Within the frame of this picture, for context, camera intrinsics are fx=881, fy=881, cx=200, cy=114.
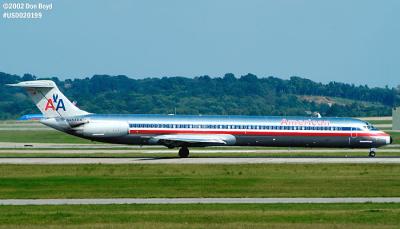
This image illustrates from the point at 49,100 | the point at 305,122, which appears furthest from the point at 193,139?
the point at 49,100

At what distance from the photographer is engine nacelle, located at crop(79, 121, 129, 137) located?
63.3 metres

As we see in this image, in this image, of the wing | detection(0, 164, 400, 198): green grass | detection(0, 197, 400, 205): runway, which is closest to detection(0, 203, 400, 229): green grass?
detection(0, 197, 400, 205): runway

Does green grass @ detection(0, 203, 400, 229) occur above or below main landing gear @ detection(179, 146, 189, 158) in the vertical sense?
below

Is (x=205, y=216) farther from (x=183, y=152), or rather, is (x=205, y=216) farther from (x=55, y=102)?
(x=55, y=102)

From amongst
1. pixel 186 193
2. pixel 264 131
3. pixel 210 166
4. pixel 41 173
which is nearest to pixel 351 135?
pixel 264 131

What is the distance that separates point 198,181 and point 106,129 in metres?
22.0

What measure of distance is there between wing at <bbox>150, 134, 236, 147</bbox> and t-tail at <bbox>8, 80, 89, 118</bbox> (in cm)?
663

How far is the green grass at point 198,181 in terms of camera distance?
122 ft

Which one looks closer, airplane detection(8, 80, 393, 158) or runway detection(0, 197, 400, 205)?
runway detection(0, 197, 400, 205)

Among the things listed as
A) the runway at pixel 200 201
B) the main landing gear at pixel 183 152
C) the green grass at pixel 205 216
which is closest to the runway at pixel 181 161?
the main landing gear at pixel 183 152

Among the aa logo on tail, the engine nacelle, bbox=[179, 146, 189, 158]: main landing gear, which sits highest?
the aa logo on tail

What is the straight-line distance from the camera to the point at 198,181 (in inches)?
1672

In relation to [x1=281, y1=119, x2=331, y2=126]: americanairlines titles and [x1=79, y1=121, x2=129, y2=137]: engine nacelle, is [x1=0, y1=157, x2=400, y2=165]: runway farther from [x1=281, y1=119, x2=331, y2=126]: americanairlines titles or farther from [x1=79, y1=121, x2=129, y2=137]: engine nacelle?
[x1=281, y1=119, x2=331, y2=126]: americanairlines titles

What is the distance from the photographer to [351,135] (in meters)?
65.4
